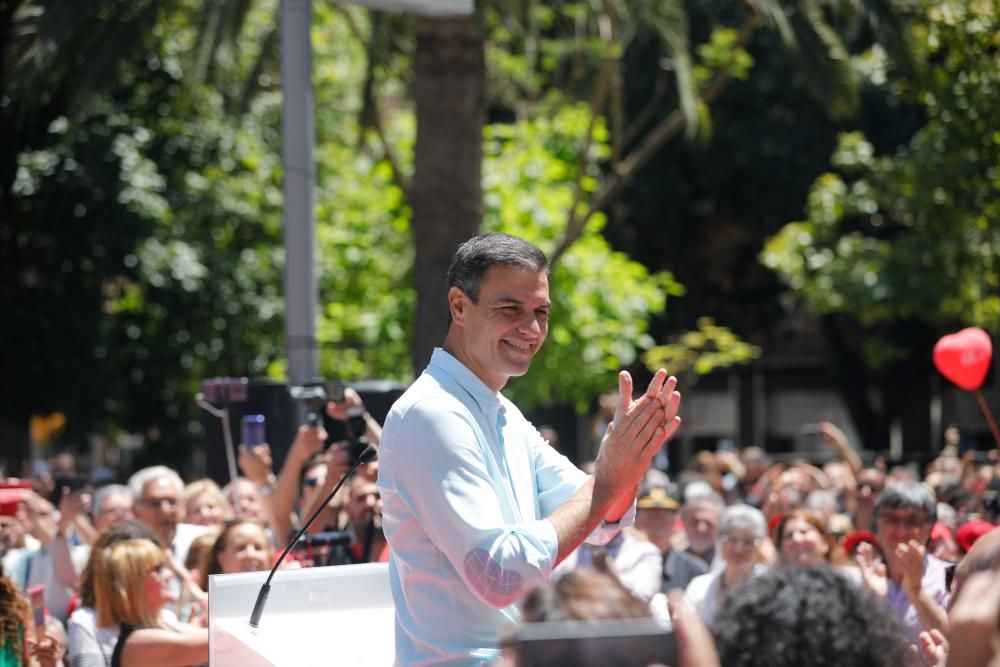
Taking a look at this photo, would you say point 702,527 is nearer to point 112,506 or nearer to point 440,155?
point 112,506

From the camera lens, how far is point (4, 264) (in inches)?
764


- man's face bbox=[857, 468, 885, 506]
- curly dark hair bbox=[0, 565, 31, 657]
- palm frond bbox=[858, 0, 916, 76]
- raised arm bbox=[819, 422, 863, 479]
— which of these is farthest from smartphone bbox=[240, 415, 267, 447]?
palm frond bbox=[858, 0, 916, 76]

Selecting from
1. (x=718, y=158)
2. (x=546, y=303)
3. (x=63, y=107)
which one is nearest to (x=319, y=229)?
(x=63, y=107)

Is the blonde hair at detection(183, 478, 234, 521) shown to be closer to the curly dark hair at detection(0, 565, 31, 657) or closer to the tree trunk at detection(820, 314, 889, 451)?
the curly dark hair at detection(0, 565, 31, 657)

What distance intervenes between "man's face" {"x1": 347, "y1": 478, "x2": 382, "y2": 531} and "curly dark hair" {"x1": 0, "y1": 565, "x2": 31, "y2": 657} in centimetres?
220

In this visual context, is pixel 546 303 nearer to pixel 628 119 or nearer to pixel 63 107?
pixel 63 107

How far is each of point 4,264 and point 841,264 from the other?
11.4 meters

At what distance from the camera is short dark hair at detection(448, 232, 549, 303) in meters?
3.46

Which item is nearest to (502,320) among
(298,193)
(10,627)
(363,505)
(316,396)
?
(10,627)

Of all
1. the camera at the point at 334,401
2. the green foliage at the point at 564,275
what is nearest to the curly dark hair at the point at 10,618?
the camera at the point at 334,401

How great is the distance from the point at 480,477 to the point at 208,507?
5.31 m

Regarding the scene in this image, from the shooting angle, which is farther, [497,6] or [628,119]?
[628,119]

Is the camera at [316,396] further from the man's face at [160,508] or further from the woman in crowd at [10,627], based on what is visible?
the woman in crowd at [10,627]

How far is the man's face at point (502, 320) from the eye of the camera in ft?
11.4
